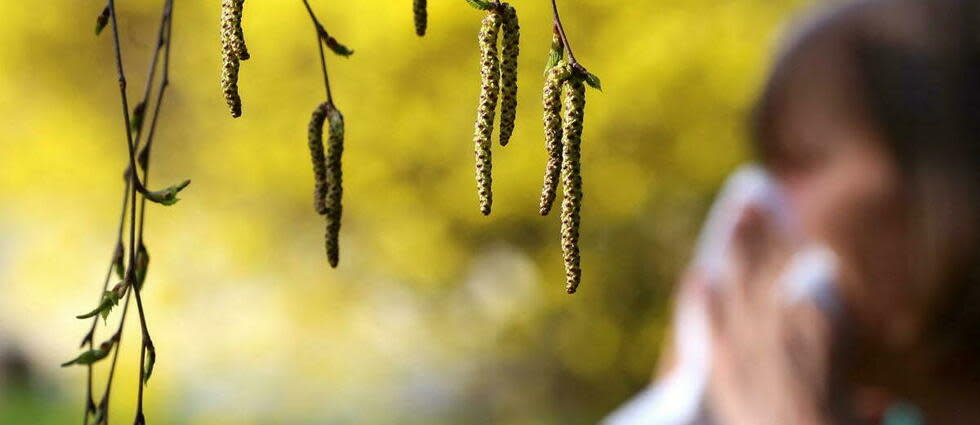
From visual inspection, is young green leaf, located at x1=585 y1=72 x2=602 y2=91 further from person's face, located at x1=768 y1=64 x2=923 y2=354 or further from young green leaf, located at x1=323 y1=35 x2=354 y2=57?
person's face, located at x1=768 y1=64 x2=923 y2=354

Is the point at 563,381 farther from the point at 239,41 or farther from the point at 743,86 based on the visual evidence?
the point at 239,41

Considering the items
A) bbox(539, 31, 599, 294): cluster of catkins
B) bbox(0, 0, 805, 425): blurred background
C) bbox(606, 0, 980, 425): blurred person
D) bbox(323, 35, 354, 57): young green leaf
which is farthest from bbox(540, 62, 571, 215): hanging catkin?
bbox(0, 0, 805, 425): blurred background

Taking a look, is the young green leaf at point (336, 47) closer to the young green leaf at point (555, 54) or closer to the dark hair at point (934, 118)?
the young green leaf at point (555, 54)

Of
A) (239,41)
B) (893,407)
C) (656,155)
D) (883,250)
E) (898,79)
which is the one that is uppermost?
(656,155)

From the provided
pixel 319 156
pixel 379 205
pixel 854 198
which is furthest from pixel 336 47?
pixel 379 205

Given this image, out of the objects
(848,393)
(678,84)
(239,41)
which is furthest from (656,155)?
(239,41)

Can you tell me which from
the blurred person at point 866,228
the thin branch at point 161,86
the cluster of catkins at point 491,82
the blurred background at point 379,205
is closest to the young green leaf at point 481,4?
the cluster of catkins at point 491,82
